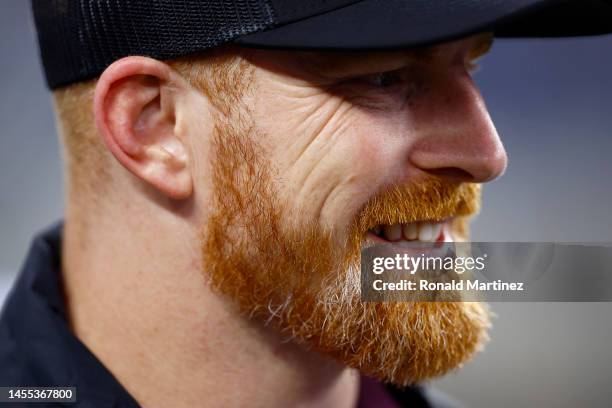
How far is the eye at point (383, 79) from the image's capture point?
2.98ft

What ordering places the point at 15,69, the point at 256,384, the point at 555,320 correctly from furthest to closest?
1. the point at 555,320
2. the point at 15,69
3. the point at 256,384

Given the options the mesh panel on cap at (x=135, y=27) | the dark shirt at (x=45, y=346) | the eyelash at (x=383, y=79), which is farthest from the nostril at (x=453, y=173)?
the dark shirt at (x=45, y=346)

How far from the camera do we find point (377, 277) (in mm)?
965

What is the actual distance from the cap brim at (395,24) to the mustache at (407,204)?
213mm

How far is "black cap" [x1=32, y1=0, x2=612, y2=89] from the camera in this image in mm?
794

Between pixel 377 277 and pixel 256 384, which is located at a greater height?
pixel 377 277

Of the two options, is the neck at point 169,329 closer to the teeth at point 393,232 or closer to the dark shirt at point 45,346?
the dark shirt at point 45,346

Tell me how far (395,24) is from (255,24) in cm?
16

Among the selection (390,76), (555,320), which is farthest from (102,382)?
(555,320)

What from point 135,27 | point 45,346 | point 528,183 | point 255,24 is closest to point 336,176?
point 255,24

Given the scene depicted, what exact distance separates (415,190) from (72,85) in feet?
1.69

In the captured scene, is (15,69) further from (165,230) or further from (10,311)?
(165,230)

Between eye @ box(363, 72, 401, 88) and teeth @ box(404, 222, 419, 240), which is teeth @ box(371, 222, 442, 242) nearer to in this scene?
teeth @ box(404, 222, 419, 240)

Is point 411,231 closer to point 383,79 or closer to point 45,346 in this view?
point 383,79
